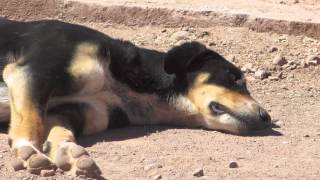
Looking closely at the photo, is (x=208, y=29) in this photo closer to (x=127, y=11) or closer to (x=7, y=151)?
(x=127, y=11)

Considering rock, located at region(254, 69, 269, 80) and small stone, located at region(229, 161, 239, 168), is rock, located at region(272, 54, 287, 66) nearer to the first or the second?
rock, located at region(254, 69, 269, 80)

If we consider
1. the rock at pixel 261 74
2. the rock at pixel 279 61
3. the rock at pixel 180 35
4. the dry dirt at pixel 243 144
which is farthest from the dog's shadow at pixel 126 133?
the rock at pixel 180 35

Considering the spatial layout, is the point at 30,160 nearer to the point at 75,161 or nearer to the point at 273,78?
the point at 75,161

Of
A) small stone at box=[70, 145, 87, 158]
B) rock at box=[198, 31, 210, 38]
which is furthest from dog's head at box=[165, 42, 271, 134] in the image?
rock at box=[198, 31, 210, 38]

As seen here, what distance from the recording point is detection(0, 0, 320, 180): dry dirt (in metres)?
5.11

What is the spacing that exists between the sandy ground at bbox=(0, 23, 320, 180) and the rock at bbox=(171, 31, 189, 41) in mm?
556

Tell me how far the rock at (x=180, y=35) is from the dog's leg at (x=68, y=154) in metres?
3.55

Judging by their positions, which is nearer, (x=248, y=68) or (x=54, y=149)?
(x=54, y=149)

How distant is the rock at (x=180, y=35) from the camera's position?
902 cm

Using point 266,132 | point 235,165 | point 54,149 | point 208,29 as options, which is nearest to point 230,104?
point 266,132

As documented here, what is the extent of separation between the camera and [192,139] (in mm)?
6035

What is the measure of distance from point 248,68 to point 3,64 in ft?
10.3

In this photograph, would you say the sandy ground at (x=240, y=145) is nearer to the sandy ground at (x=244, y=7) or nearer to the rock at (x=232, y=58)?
the rock at (x=232, y=58)

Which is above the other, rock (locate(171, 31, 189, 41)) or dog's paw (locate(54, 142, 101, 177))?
rock (locate(171, 31, 189, 41))
